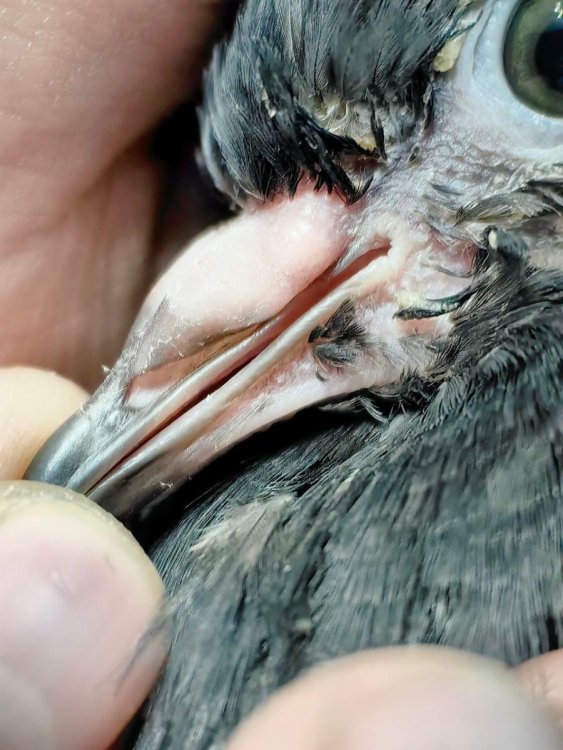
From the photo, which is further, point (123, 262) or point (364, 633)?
point (123, 262)

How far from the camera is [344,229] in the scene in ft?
2.49

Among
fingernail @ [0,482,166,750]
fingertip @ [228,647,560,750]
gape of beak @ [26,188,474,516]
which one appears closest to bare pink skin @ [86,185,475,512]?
gape of beak @ [26,188,474,516]

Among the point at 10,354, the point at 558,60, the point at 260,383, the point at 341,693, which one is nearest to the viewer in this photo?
the point at 341,693

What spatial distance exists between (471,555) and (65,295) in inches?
38.6

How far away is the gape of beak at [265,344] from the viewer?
2.39ft

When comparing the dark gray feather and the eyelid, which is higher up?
the eyelid

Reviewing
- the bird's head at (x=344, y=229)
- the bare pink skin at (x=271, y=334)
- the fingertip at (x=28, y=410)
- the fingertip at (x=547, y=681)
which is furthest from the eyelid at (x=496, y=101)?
the fingertip at (x=28, y=410)

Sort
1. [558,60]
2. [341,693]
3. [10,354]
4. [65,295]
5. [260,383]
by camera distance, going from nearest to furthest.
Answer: [341,693]
[558,60]
[260,383]
[10,354]
[65,295]

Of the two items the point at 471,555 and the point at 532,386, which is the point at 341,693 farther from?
the point at 532,386

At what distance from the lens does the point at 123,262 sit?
1.44m

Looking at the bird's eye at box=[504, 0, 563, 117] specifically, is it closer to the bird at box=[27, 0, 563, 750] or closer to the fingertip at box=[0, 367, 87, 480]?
the bird at box=[27, 0, 563, 750]

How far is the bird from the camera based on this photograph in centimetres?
60

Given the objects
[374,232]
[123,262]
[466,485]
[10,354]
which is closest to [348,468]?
[466,485]

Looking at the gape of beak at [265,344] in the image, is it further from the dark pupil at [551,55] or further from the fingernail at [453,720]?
the fingernail at [453,720]
